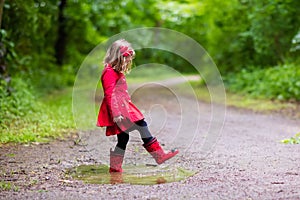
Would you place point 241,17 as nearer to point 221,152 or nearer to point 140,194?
point 221,152

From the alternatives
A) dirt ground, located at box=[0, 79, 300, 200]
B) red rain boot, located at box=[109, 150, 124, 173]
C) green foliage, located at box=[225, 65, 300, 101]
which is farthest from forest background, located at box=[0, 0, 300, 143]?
red rain boot, located at box=[109, 150, 124, 173]

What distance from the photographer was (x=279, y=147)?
6.98m

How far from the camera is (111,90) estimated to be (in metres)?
A: 5.59

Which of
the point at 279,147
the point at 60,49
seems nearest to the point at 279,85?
the point at 279,147

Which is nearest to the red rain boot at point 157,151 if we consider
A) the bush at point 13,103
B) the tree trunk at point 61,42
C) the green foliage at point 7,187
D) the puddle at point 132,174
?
the puddle at point 132,174

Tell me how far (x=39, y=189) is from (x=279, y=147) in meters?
3.77

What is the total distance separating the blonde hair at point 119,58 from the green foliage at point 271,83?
8.00 metres

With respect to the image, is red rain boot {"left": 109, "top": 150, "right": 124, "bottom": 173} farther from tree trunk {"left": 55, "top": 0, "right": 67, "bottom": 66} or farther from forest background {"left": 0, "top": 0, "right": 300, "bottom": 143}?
tree trunk {"left": 55, "top": 0, "right": 67, "bottom": 66}

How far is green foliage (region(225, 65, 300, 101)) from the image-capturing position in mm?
13070

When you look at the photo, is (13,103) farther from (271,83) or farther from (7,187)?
(271,83)

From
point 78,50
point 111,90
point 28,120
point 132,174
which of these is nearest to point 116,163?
point 132,174

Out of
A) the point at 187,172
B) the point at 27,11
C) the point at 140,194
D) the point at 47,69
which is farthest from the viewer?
the point at 47,69

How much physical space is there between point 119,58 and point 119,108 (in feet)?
2.00

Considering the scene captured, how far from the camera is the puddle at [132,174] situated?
5.23 meters
